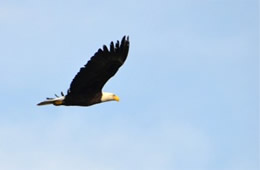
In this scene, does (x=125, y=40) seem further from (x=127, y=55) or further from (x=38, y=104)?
(x=38, y=104)

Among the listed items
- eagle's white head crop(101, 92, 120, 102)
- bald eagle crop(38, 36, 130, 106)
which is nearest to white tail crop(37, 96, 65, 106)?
bald eagle crop(38, 36, 130, 106)

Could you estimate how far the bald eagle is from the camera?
38.2 meters

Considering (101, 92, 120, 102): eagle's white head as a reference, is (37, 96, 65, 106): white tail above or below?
below

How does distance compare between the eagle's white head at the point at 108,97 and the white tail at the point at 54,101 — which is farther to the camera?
the eagle's white head at the point at 108,97

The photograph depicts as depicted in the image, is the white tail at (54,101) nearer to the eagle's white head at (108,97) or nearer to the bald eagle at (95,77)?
the bald eagle at (95,77)

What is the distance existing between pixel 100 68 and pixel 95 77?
36 centimetres

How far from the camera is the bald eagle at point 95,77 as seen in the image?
1503 inches

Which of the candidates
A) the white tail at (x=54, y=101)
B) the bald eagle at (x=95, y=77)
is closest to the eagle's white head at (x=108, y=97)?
the bald eagle at (x=95, y=77)

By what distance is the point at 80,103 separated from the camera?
3922 cm

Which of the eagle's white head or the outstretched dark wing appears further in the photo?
the eagle's white head

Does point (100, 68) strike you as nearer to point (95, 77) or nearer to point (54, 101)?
point (95, 77)

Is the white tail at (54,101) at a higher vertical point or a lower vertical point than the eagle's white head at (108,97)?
lower

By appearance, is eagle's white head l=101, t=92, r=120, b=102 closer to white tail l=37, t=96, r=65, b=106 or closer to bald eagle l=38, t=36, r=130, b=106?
bald eagle l=38, t=36, r=130, b=106

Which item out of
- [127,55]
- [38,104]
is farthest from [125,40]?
[38,104]
